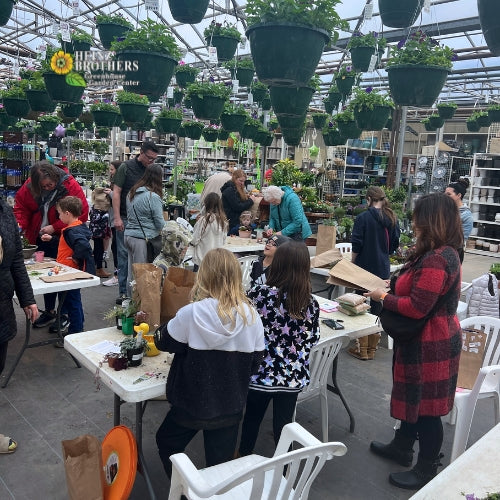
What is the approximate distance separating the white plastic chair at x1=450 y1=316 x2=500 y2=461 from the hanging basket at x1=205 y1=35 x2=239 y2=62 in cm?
430

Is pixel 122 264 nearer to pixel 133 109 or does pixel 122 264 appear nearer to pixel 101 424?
pixel 133 109

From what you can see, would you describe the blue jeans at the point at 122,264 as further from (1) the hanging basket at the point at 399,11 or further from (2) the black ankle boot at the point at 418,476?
(2) the black ankle boot at the point at 418,476

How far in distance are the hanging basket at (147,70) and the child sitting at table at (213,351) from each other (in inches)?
65.4

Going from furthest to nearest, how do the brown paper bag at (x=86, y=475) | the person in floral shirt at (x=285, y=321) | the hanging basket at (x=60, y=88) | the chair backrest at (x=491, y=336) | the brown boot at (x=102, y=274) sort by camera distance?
1. the brown boot at (x=102, y=274)
2. the hanging basket at (x=60, y=88)
3. the chair backrest at (x=491, y=336)
4. the person in floral shirt at (x=285, y=321)
5. the brown paper bag at (x=86, y=475)

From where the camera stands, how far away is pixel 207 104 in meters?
5.65

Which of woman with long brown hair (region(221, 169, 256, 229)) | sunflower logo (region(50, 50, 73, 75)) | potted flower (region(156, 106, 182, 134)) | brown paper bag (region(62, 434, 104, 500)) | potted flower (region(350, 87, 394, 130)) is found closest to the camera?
brown paper bag (region(62, 434, 104, 500))

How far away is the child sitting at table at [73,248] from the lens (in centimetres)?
408

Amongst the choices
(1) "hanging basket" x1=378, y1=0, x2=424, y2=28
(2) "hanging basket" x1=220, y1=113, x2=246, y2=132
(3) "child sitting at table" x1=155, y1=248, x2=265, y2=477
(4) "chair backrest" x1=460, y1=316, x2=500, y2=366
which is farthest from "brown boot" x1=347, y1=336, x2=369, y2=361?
(2) "hanging basket" x1=220, y1=113, x2=246, y2=132

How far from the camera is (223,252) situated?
207cm

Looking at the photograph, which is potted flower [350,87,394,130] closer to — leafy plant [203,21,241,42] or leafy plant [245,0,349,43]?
leafy plant [203,21,241,42]

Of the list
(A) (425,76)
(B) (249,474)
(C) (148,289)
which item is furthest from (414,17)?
(B) (249,474)

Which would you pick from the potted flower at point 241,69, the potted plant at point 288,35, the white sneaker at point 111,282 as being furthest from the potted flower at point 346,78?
the potted plant at point 288,35

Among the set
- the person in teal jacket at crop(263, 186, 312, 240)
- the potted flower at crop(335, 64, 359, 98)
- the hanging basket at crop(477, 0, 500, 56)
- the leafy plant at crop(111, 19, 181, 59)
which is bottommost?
the person in teal jacket at crop(263, 186, 312, 240)

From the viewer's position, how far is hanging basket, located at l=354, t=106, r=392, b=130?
4902 millimetres
